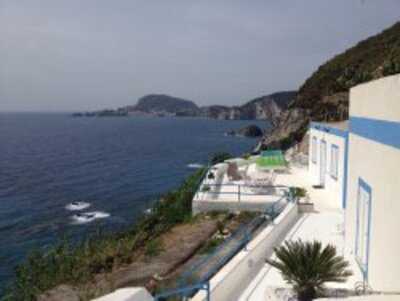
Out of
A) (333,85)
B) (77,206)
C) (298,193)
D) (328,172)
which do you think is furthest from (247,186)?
(333,85)

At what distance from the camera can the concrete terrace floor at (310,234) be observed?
9.11 m

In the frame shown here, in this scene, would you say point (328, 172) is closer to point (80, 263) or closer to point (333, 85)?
point (80, 263)

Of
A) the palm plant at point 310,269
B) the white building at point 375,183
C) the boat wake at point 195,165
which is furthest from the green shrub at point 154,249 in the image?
the boat wake at point 195,165

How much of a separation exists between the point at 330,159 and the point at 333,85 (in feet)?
143

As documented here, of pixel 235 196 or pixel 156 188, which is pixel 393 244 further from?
pixel 156 188

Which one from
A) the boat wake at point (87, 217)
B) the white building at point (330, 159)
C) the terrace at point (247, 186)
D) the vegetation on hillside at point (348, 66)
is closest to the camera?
the white building at point (330, 159)

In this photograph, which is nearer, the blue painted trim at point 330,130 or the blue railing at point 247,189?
the blue painted trim at point 330,130

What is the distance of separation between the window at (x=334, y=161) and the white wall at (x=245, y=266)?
187 inches

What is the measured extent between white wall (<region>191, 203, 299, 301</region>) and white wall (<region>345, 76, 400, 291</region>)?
2.62 m

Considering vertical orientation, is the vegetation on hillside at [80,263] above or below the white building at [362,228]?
below

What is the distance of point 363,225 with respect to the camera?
9742mm

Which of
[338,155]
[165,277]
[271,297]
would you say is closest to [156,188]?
[338,155]

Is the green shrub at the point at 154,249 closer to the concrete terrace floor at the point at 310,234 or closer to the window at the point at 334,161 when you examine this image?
the concrete terrace floor at the point at 310,234

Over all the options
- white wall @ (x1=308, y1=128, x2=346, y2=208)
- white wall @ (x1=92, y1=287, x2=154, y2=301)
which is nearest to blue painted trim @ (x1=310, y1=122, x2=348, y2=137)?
white wall @ (x1=308, y1=128, x2=346, y2=208)
